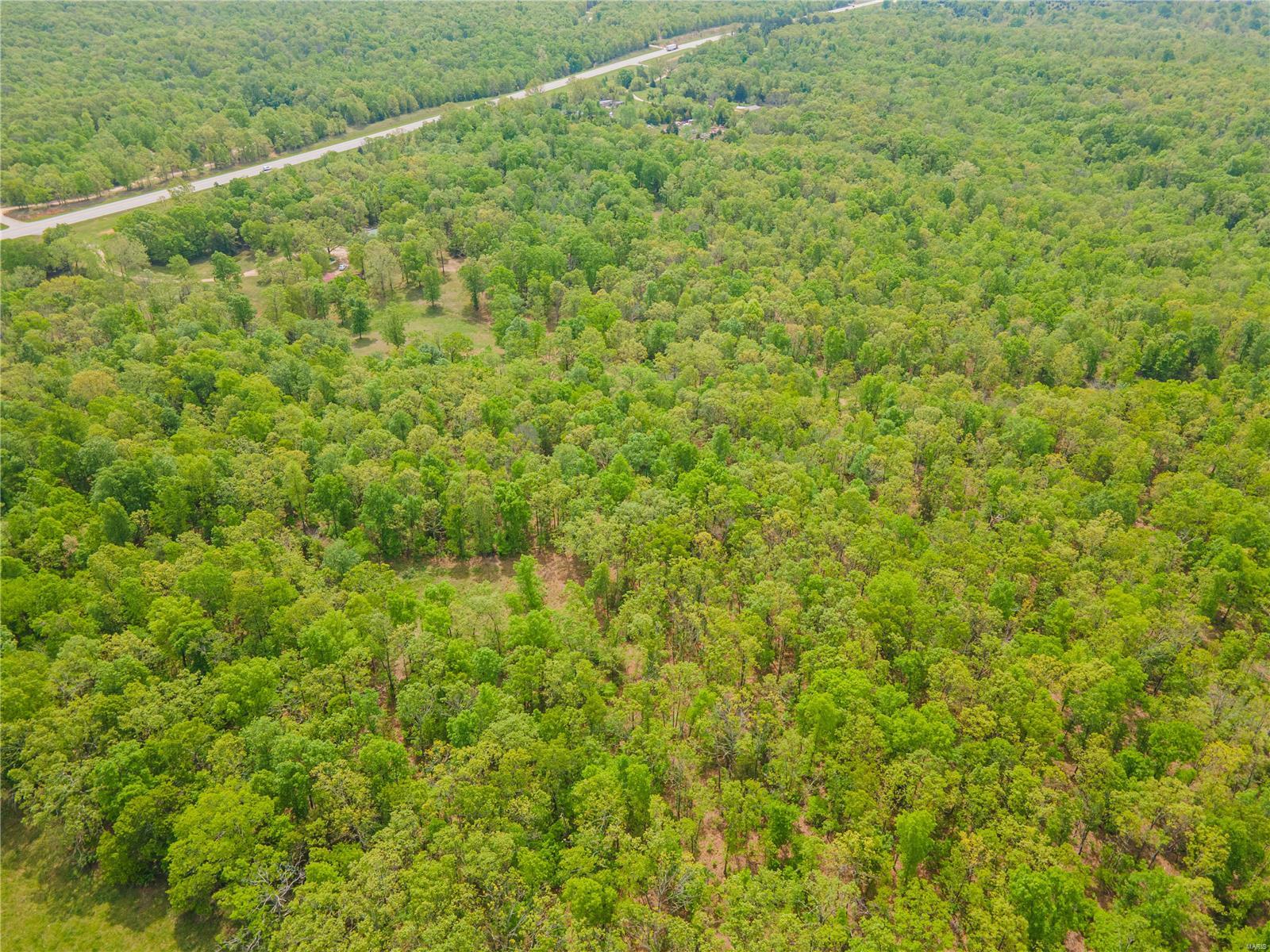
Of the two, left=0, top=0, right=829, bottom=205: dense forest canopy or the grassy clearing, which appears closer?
the grassy clearing

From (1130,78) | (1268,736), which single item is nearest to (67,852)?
(1268,736)

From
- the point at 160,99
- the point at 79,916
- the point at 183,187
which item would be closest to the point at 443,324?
the point at 183,187

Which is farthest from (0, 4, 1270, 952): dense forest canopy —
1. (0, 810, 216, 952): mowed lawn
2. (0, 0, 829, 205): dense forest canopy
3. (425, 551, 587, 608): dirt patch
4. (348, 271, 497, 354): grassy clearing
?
(0, 0, 829, 205): dense forest canopy

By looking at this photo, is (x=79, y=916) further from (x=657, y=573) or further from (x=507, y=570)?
(x=657, y=573)

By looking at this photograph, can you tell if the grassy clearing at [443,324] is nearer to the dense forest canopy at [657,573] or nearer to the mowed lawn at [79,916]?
the dense forest canopy at [657,573]

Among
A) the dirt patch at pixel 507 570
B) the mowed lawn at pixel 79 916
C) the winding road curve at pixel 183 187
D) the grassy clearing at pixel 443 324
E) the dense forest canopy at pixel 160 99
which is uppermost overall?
the dense forest canopy at pixel 160 99

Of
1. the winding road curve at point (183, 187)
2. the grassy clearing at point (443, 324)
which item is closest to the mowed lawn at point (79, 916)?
the grassy clearing at point (443, 324)

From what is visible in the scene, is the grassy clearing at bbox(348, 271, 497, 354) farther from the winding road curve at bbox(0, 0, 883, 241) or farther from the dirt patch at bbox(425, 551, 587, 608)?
the winding road curve at bbox(0, 0, 883, 241)

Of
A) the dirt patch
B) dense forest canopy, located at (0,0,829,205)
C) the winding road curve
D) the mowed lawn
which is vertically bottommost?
the dirt patch
